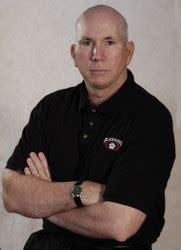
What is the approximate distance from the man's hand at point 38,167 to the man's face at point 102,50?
41 cm

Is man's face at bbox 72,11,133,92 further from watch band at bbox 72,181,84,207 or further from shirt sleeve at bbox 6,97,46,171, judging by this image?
watch band at bbox 72,181,84,207

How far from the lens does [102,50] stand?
2.17 meters

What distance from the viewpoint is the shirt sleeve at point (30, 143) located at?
88.9 inches

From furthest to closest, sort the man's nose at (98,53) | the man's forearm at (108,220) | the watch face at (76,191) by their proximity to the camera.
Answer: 1. the man's nose at (98,53)
2. the watch face at (76,191)
3. the man's forearm at (108,220)

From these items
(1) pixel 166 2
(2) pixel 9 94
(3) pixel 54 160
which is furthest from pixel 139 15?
(3) pixel 54 160

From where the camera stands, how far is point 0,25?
133 inches

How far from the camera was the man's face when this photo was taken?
7.10 feet

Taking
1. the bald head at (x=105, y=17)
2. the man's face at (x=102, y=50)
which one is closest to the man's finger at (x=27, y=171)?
the man's face at (x=102, y=50)

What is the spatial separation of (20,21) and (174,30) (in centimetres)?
104

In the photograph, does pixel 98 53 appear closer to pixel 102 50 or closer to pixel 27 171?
pixel 102 50

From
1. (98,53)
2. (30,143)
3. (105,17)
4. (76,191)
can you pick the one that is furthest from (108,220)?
(105,17)

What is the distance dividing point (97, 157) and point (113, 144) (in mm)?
93

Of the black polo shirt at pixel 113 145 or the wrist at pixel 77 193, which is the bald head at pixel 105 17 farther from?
the wrist at pixel 77 193

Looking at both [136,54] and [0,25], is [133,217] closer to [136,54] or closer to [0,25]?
[136,54]
